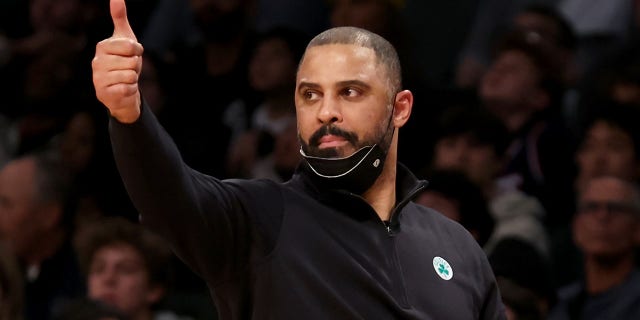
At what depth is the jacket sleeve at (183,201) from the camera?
9.86 feet

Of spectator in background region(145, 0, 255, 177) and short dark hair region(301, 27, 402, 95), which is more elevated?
short dark hair region(301, 27, 402, 95)

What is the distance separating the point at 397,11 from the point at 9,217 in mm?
2335

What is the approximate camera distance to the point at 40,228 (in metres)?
6.93

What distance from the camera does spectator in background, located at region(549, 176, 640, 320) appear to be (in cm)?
589

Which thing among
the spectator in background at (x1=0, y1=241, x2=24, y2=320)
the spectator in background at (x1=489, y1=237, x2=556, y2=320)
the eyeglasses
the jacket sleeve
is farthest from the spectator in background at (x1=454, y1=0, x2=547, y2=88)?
the jacket sleeve

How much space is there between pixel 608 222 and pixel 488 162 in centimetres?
80

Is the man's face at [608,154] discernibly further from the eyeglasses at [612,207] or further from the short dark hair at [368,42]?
the short dark hair at [368,42]

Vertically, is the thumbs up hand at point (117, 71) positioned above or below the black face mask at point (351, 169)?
above

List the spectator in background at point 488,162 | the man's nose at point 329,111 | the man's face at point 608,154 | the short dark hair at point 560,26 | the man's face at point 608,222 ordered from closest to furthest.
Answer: the man's nose at point 329,111 → the man's face at point 608,222 → the spectator in background at point 488,162 → the man's face at point 608,154 → the short dark hair at point 560,26

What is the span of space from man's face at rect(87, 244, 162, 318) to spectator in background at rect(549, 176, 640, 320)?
1.70 metres

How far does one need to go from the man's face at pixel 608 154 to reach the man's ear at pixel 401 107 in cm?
320

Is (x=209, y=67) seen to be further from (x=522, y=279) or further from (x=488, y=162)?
(x=522, y=279)

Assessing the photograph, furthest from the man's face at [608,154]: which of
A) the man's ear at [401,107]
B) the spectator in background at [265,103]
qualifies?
the man's ear at [401,107]

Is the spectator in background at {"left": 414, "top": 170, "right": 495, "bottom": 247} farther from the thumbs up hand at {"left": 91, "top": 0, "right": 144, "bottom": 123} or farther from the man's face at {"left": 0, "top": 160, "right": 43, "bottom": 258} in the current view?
the thumbs up hand at {"left": 91, "top": 0, "right": 144, "bottom": 123}
